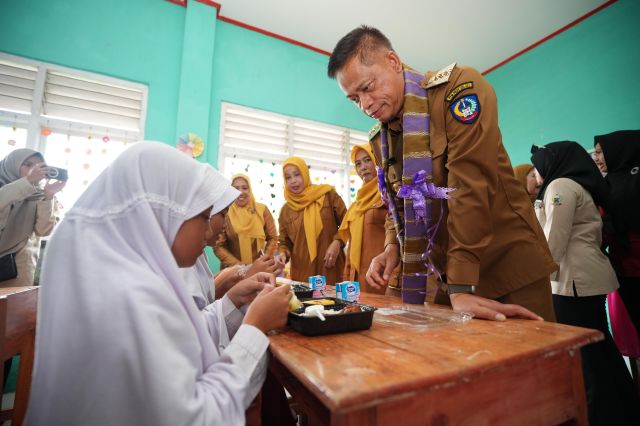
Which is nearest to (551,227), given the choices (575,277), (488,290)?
(575,277)

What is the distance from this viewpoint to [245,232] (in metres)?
3.39

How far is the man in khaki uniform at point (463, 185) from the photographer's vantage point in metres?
1.01

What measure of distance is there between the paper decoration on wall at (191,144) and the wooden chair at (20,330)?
8.17ft

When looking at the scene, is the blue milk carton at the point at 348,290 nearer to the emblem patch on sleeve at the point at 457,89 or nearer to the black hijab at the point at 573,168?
the emblem patch on sleeve at the point at 457,89

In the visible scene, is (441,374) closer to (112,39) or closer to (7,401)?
(7,401)

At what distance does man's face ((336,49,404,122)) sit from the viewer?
3.95ft

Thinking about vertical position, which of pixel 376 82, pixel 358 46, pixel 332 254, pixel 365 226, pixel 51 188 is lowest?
pixel 332 254

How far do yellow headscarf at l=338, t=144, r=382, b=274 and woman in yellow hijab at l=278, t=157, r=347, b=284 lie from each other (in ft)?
0.83

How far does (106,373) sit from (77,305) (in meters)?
0.15

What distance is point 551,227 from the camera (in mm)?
1988

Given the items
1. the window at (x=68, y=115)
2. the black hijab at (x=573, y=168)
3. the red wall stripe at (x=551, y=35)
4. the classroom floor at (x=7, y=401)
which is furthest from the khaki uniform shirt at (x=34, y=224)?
the red wall stripe at (x=551, y=35)

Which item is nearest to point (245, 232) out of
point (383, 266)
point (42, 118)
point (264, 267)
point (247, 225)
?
point (247, 225)

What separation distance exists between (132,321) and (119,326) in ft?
0.08

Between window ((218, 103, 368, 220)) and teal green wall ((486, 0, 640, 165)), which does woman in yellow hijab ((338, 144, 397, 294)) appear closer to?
window ((218, 103, 368, 220))
